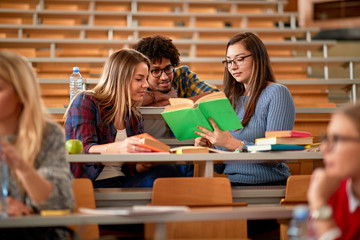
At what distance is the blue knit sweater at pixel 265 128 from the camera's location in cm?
259

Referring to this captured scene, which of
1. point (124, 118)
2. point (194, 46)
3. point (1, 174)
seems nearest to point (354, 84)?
point (194, 46)

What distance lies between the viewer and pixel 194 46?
6.08 m

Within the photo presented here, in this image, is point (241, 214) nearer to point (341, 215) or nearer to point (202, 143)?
point (341, 215)

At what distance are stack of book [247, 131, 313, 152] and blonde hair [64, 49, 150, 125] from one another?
0.80 meters

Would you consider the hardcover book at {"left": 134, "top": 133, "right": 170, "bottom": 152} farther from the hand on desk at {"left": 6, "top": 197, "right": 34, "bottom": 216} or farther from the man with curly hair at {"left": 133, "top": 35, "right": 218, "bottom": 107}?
the man with curly hair at {"left": 133, "top": 35, "right": 218, "bottom": 107}

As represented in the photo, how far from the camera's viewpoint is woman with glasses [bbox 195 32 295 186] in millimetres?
2586

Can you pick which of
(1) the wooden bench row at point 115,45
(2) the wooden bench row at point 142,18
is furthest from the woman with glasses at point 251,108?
(2) the wooden bench row at point 142,18

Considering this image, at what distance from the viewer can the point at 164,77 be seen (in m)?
3.18

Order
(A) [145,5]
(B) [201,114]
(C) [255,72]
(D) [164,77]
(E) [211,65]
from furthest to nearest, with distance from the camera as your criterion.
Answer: (A) [145,5], (E) [211,65], (D) [164,77], (C) [255,72], (B) [201,114]

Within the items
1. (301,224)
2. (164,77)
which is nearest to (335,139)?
(301,224)

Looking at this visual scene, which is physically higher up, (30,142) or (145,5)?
(145,5)

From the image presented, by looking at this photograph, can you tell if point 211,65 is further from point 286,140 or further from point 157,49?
point 286,140

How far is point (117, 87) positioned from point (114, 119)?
182mm

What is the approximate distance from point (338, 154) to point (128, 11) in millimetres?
5773
